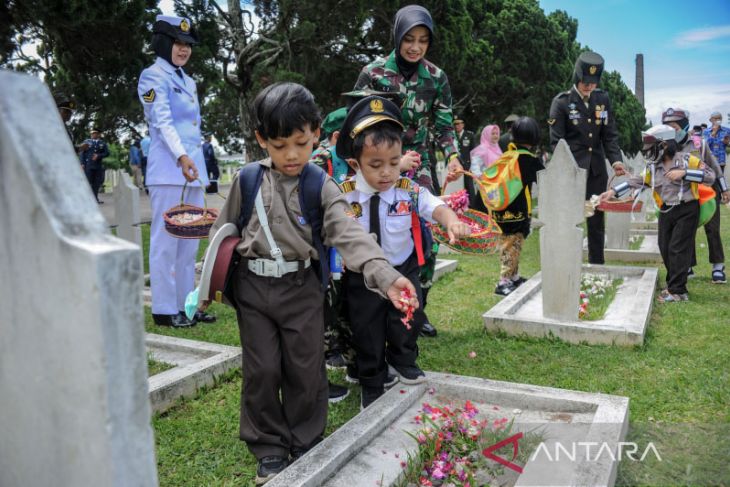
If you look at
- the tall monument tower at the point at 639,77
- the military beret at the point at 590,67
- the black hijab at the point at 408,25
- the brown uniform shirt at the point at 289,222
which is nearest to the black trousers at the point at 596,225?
the military beret at the point at 590,67

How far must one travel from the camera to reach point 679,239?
5977mm

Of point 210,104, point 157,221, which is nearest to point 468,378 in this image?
point 157,221

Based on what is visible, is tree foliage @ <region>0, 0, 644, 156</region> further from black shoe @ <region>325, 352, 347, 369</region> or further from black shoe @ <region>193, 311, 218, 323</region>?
black shoe @ <region>325, 352, 347, 369</region>

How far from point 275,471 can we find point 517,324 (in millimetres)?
2679

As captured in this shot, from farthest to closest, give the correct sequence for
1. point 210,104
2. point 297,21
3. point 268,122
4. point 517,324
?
1. point 210,104
2. point 297,21
3. point 517,324
4. point 268,122

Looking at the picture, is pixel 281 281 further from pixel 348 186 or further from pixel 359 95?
pixel 359 95

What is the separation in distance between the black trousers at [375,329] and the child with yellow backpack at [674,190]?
10.8 feet

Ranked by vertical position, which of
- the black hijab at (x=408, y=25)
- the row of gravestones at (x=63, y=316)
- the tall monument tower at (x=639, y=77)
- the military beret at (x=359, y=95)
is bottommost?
the row of gravestones at (x=63, y=316)

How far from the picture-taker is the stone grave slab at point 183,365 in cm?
347

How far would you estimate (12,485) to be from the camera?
154cm

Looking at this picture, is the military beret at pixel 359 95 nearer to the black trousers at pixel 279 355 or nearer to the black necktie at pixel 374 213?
the black necktie at pixel 374 213

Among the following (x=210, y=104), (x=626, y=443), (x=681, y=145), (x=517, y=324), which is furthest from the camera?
(x=210, y=104)

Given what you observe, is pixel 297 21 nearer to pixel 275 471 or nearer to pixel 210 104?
pixel 210 104

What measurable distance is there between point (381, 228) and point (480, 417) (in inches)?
43.5
